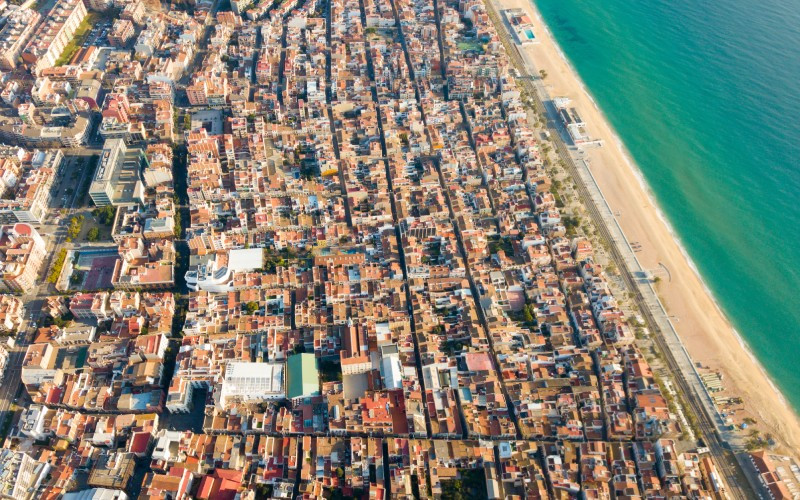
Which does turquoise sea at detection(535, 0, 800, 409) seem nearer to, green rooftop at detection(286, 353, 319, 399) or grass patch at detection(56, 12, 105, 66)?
green rooftop at detection(286, 353, 319, 399)

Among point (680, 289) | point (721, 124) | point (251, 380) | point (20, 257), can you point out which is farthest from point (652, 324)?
point (20, 257)

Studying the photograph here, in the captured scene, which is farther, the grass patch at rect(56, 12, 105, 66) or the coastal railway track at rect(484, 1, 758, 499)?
the grass patch at rect(56, 12, 105, 66)

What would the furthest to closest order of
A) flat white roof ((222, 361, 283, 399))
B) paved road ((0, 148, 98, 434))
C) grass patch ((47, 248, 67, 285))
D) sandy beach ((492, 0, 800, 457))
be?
grass patch ((47, 248, 67, 285))
sandy beach ((492, 0, 800, 457))
paved road ((0, 148, 98, 434))
flat white roof ((222, 361, 283, 399))

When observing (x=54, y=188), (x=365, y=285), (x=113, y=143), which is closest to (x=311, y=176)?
(x=365, y=285)

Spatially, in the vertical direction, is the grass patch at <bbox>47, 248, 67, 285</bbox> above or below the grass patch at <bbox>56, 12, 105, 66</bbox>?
below

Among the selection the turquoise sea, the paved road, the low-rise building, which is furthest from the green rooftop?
the turquoise sea

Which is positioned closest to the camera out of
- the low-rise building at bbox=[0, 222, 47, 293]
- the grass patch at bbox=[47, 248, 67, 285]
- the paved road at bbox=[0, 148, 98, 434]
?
the paved road at bbox=[0, 148, 98, 434]

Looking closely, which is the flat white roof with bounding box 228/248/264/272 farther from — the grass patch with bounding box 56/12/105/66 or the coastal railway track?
the grass patch with bounding box 56/12/105/66

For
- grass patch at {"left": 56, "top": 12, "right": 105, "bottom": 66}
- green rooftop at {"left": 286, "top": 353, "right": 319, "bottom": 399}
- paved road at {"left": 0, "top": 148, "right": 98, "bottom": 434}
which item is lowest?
green rooftop at {"left": 286, "top": 353, "right": 319, "bottom": 399}
